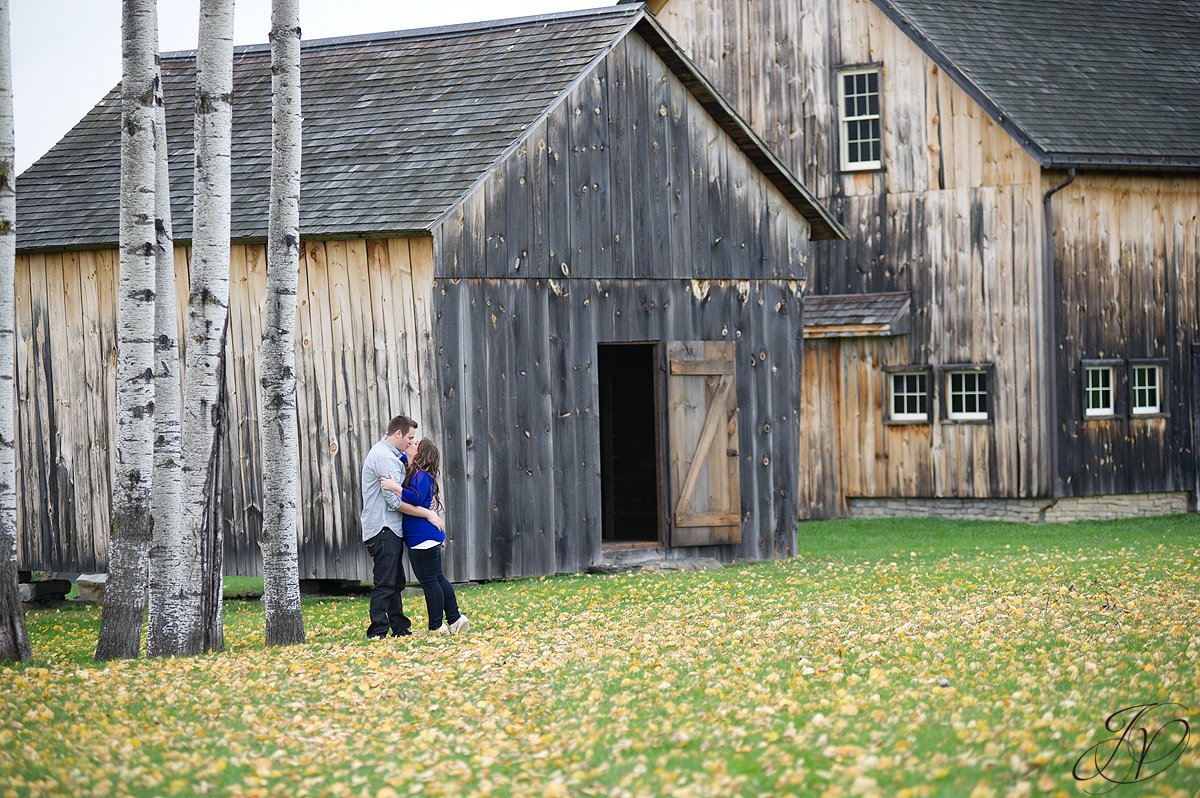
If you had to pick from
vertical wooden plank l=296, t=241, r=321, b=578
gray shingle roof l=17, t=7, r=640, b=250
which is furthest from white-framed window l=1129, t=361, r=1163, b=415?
vertical wooden plank l=296, t=241, r=321, b=578

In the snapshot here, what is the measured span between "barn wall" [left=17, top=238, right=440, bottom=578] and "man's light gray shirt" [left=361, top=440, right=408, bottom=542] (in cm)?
378

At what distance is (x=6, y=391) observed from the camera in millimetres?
12039

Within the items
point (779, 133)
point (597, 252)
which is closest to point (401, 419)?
point (597, 252)

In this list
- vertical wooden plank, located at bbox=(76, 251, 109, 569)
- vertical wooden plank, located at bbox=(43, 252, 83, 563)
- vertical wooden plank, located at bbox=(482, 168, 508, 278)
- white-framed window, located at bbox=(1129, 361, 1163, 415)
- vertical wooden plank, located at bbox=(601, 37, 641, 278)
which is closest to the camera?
vertical wooden plank, located at bbox=(482, 168, 508, 278)

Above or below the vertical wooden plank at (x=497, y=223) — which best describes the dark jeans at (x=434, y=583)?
below

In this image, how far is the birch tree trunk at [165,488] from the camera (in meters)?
12.0

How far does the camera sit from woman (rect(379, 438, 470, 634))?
1293 cm

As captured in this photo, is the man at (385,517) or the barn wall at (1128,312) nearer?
the man at (385,517)

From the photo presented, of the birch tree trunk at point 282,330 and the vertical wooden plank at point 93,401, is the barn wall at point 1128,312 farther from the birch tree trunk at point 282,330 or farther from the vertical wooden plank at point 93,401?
the birch tree trunk at point 282,330

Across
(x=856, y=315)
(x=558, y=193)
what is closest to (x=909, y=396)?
(x=856, y=315)

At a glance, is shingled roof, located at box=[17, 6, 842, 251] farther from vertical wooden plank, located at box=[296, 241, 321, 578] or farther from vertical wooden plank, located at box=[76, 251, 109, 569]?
vertical wooden plank, located at box=[296, 241, 321, 578]

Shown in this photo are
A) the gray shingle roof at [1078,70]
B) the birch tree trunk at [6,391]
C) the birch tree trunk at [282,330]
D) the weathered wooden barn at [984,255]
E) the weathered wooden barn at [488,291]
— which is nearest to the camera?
the birch tree trunk at [6,391]

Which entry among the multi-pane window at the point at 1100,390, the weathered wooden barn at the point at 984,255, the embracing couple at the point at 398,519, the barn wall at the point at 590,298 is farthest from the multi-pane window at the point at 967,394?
the embracing couple at the point at 398,519

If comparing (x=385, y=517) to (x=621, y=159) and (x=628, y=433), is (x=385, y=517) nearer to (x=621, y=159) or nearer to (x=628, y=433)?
(x=621, y=159)
